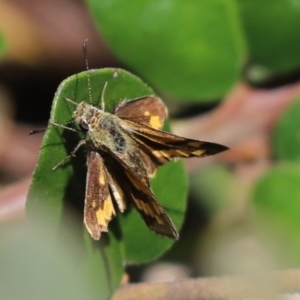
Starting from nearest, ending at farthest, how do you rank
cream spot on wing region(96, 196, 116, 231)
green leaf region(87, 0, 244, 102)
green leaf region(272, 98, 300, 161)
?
cream spot on wing region(96, 196, 116, 231)
green leaf region(87, 0, 244, 102)
green leaf region(272, 98, 300, 161)

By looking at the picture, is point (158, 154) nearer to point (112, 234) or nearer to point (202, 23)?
point (112, 234)

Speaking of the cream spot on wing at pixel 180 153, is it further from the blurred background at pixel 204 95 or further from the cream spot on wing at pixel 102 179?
the blurred background at pixel 204 95

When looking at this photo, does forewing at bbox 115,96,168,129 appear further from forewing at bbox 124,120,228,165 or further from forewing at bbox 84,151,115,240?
forewing at bbox 84,151,115,240

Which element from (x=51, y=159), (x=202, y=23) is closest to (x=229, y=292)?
(x=51, y=159)

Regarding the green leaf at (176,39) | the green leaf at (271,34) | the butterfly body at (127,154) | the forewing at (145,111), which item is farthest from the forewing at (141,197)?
the green leaf at (271,34)

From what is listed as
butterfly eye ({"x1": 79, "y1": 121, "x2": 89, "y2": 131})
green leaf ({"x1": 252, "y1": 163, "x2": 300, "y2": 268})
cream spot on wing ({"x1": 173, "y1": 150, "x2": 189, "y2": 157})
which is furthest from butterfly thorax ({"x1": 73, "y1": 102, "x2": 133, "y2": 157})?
green leaf ({"x1": 252, "y1": 163, "x2": 300, "y2": 268})

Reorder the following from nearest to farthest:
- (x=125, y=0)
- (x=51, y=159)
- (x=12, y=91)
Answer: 1. (x=51, y=159)
2. (x=125, y=0)
3. (x=12, y=91)
